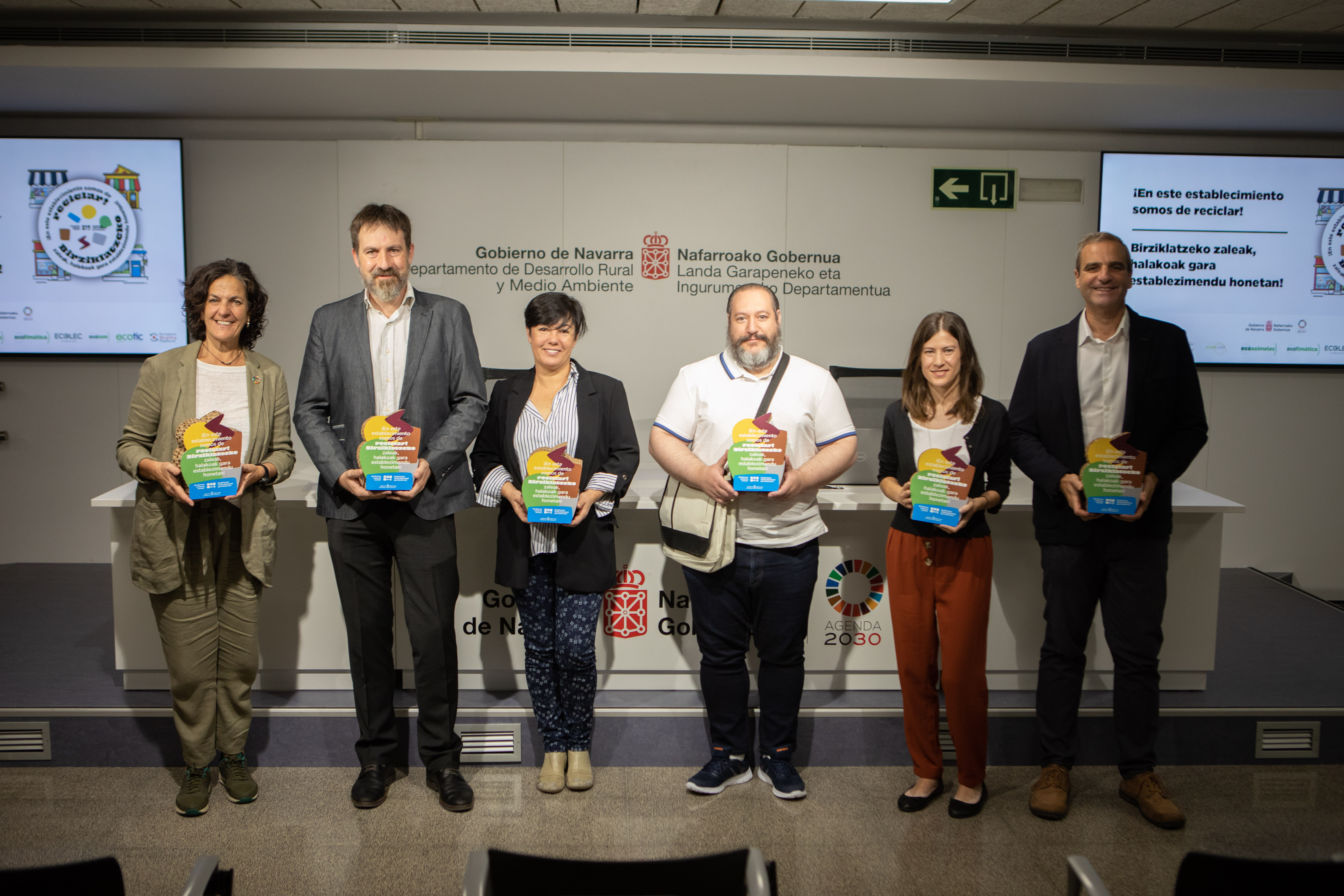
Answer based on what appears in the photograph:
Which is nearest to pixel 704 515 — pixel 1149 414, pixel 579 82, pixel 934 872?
pixel 934 872

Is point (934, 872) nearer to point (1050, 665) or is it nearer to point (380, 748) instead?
point (1050, 665)

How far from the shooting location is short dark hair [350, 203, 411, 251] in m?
2.46

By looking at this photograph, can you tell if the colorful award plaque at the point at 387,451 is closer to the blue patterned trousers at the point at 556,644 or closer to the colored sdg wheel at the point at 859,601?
the blue patterned trousers at the point at 556,644

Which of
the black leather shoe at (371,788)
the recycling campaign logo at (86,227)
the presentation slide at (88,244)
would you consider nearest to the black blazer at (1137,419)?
the black leather shoe at (371,788)

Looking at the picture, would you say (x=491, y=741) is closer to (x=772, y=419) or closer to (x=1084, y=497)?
(x=772, y=419)

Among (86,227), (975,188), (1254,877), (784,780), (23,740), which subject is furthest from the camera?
(975,188)

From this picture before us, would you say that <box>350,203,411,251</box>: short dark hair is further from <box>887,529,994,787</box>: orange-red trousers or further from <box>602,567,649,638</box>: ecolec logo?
<box>887,529,994,787</box>: orange-red trousers

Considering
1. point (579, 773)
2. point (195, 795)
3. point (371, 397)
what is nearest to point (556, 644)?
point (579, 773)

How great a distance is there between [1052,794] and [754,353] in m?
1.64

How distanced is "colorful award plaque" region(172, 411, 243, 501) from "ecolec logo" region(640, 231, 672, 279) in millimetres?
2802

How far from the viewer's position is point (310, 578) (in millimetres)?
3043

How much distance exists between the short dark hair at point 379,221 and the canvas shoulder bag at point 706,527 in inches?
44.0

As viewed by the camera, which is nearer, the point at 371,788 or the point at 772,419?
the point at 772,419

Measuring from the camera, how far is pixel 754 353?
2525 mm
